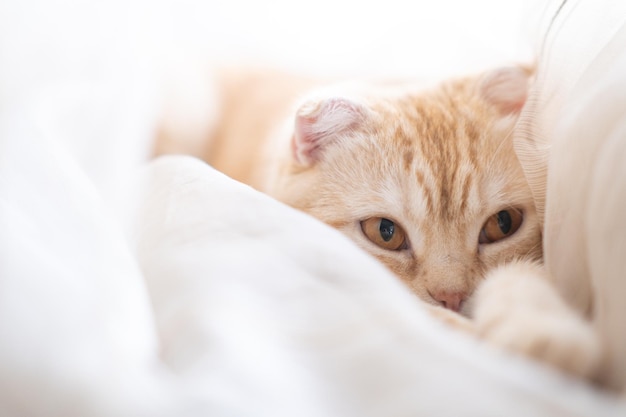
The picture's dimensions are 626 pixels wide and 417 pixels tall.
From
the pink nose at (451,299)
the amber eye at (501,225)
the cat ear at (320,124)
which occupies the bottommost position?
the pink nose at (451,299)

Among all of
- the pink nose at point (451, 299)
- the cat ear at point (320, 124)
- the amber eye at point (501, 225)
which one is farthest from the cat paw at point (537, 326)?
the cat ear at point (320, 124)

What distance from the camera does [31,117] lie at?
3.21 feet

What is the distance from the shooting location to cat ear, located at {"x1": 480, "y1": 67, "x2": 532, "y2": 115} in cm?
127

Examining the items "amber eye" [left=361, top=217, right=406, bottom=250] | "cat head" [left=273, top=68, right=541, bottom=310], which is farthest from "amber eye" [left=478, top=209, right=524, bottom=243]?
"amber eye" [left=361, top=217, right=406, bottom=250]

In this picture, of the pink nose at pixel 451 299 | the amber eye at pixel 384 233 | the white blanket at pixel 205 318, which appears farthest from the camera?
the amber eye at pixel 384 233

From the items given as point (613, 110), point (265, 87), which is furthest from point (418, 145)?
point (265, 87)

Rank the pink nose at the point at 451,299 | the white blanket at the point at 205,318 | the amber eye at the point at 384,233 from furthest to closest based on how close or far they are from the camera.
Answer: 1. the amber eye at the point at 384,233
2. the pink nose at the point at 451,299
3. the white blanket at the point at 205,318

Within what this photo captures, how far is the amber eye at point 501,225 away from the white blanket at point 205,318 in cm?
47

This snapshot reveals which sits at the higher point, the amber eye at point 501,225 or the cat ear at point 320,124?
the cat ear at point 320,124

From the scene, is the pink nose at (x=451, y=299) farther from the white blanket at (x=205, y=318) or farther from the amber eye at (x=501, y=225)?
the white blanket at (x=205, y=318)

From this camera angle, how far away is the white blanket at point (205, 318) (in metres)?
0.61

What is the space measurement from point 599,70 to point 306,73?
1.31 metres

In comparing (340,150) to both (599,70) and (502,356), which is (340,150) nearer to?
(599,70)

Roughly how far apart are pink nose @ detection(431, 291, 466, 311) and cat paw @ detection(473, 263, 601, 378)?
164mm
